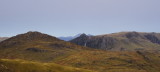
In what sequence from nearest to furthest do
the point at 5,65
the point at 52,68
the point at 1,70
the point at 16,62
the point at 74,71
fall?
1. the point at 1,70
2. the point at 5,65
3. the point at 16,62
4. the point at 52,68
5. the point at 74,71

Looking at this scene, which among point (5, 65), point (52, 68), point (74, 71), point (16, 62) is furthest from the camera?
point (74, 71)

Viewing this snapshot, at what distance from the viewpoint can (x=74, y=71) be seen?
155 m

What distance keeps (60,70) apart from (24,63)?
73.1ft

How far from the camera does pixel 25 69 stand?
429ft

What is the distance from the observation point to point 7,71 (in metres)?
119

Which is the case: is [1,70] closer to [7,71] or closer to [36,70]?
[7,71]

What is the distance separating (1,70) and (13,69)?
32.6ft

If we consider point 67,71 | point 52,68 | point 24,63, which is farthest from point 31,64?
point 67,71

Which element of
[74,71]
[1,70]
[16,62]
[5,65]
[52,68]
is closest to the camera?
[1,70]

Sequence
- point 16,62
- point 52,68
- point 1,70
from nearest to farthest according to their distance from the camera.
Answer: point 1,70
point 16,62
point 52,68

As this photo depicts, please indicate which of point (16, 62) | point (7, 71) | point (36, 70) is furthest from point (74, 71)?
point (7, 71)

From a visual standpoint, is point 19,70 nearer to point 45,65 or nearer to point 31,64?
point 31,64

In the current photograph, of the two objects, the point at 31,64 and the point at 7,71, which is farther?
the point at 31,64

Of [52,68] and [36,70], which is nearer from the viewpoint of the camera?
[36,70]
